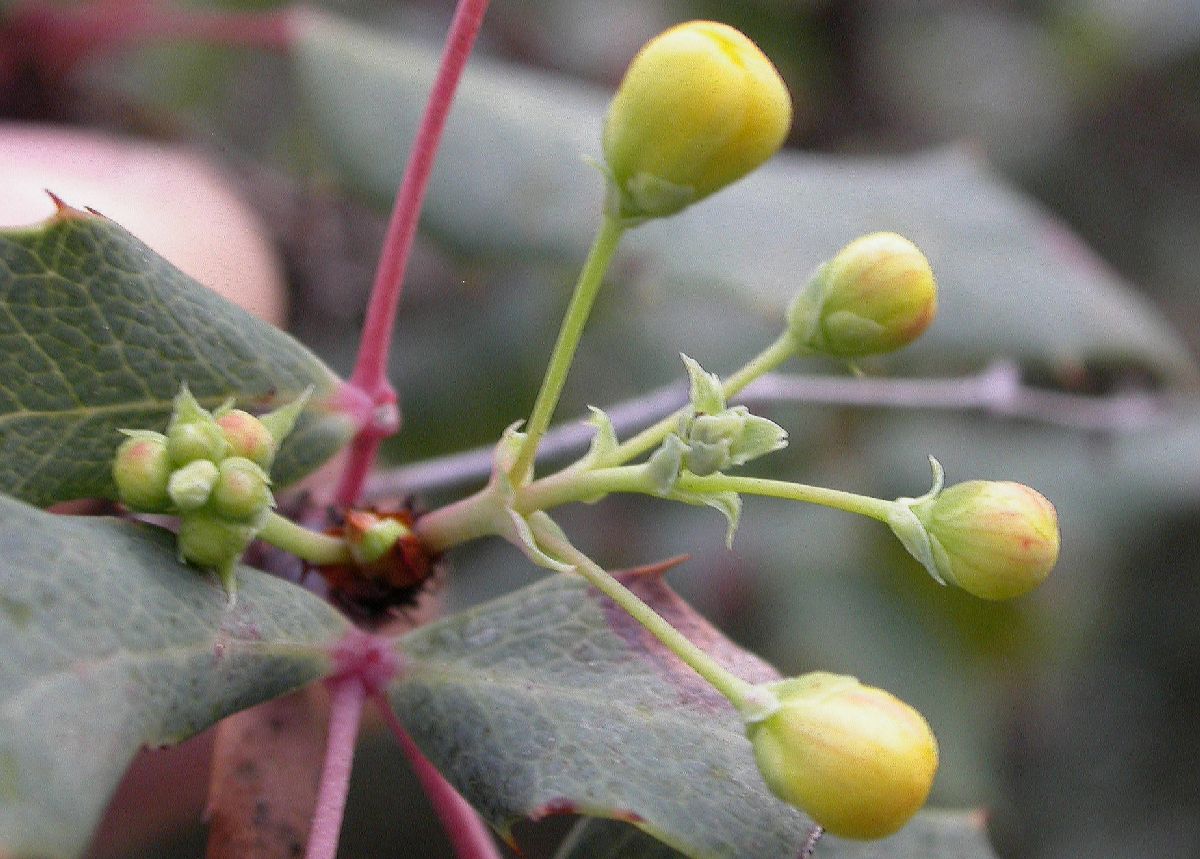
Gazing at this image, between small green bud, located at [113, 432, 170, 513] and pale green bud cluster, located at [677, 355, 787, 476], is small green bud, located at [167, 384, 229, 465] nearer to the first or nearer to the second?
small green bud, located at [113, 432, 170, 513]

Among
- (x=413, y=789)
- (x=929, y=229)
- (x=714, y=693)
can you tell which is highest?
(x=929, y=229)

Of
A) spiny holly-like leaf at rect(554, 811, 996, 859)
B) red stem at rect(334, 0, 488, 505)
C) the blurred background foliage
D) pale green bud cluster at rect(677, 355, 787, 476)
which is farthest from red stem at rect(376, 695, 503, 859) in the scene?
the blurred background foliage

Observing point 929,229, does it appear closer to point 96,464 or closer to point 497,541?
point 497,541

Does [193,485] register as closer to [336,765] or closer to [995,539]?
[336,765]

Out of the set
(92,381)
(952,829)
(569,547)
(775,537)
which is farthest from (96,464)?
(775,537)

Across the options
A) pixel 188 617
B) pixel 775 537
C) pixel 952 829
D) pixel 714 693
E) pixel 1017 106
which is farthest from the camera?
pixel 1017 106

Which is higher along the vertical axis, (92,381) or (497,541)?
(92,381)

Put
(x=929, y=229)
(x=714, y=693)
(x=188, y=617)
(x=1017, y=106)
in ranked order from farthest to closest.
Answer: (x=1017, y=106) → (x=929, y=229) → (x=714, y=693) → (x=188, y=617)
